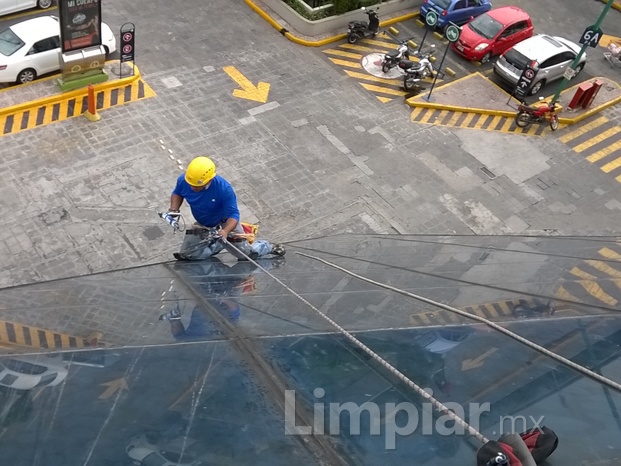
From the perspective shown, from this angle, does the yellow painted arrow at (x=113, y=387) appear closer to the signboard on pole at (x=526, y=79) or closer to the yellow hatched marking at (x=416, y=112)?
the yellow hatched marking at (x=416, y=112)

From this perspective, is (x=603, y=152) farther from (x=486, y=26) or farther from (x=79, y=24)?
(x=79, y=24)

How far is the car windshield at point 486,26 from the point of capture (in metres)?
20.8

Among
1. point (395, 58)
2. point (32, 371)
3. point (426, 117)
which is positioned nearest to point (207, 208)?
point (32, 371)

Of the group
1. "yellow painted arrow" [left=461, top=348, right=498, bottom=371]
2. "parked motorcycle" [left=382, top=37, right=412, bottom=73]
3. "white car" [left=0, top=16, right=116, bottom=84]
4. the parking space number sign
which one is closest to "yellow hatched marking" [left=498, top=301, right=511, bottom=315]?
"yellow painted arrow" [left=461, top=348, right=498, bottom=371]

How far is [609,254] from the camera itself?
962 centimetres

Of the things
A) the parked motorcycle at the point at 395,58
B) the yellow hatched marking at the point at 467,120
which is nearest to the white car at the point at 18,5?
the parked motorcycle at the point at 395,58

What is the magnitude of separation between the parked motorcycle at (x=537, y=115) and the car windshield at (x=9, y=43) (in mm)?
14386

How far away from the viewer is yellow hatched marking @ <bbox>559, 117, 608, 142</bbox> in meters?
18.5

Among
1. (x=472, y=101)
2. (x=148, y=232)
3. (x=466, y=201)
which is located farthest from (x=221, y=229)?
(x=472, y=101)

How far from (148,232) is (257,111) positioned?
5405 millimetres

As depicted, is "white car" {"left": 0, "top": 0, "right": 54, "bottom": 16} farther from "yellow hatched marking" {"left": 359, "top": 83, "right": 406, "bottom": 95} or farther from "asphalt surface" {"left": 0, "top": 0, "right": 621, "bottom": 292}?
"yellow hatched marking" {"left": 359, "top": 83, "right": 406, "bottom": 95}

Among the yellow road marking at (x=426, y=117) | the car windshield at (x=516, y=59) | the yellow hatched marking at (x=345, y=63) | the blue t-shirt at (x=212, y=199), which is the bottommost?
the yellow road marking at (x=426, y=117)

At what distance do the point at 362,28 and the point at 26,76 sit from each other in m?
10.6

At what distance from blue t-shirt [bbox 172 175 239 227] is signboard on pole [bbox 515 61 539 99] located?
1293 cm
